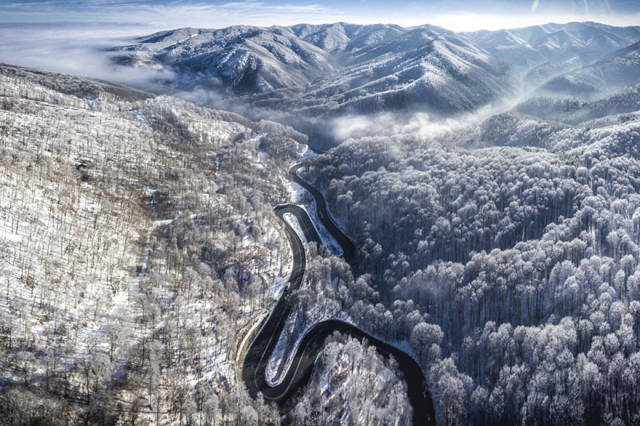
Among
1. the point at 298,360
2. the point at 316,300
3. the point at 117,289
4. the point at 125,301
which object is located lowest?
the point at 298,360

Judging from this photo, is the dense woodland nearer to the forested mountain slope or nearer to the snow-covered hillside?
the forested mountain slope

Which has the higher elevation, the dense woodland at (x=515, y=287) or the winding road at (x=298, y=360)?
the dense woodland at (x=515, y=287)

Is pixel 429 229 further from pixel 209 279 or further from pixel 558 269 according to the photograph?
pixel 209 279

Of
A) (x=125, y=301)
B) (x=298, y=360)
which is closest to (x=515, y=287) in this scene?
(x=298, y=360)

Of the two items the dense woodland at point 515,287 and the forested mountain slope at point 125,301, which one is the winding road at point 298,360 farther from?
the dense woodland at point 515,287

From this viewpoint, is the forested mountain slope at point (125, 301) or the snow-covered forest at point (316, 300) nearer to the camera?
the forested mountain slope at point (125, 301)

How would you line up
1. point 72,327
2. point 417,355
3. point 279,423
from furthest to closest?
point 417,355
point 72,327
point 279,423

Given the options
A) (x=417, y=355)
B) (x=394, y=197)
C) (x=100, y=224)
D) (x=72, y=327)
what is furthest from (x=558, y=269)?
(x=100, y=224)

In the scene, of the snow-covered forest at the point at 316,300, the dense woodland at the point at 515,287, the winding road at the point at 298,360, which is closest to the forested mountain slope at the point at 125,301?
the snow-covered forest at the point at 316,300

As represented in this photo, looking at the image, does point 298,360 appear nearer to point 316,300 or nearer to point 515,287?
point 316,300
